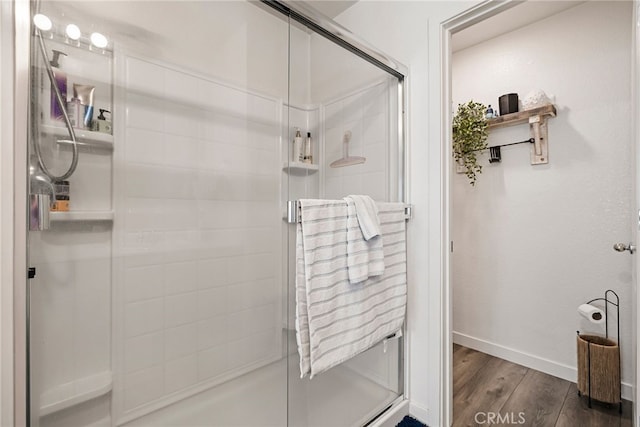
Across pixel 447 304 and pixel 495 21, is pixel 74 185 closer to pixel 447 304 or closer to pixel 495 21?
pixel 447 304

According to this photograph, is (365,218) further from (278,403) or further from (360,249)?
(278,403)

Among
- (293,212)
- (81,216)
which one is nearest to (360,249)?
(293,212)

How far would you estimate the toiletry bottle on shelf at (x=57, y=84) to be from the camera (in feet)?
2.95

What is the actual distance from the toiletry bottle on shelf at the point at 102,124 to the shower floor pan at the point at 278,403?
110 centimetres

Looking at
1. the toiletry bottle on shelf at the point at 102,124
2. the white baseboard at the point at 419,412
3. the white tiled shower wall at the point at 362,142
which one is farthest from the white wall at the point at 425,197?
the toiletry bottle on shelf at the point at 102,124

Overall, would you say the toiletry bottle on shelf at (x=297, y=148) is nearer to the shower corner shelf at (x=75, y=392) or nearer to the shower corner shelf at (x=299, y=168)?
the shower corner shelf at (x=299, y=168)

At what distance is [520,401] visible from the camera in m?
1.77

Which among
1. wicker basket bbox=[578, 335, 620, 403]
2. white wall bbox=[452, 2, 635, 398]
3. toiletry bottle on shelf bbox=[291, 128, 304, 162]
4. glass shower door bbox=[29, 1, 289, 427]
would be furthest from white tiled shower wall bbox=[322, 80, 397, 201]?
wicker basket bbox=[578, 335, 620, 403]

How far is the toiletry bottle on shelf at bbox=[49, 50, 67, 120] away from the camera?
35.4 inches

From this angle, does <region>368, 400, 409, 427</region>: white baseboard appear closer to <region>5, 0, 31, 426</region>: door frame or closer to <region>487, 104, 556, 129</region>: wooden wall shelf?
<region>5, 0, 31, 426</region>: door frame

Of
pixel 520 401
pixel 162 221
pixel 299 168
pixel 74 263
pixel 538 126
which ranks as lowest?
pixel 520 401

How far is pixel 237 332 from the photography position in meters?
1.51

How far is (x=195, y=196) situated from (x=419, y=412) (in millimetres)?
1509

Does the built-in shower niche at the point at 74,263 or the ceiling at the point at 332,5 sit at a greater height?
the ceiling at the point at 332,5
